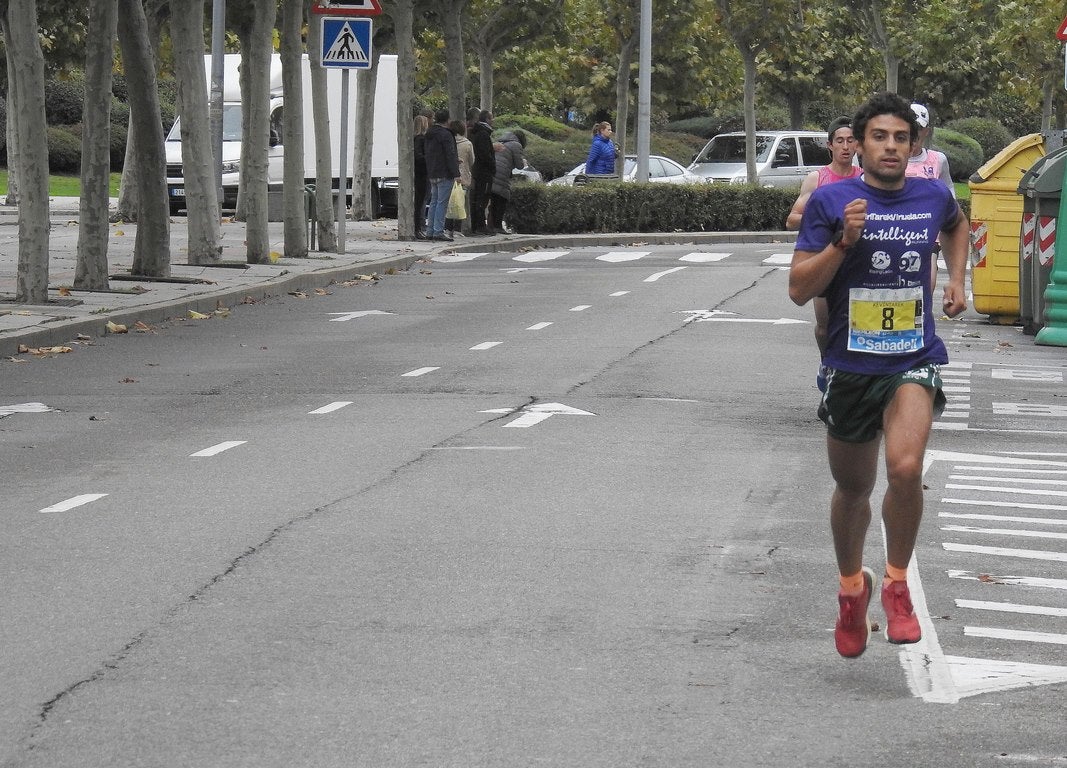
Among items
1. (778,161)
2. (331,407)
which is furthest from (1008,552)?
(778,161)

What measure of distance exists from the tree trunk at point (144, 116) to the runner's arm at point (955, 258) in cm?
1353

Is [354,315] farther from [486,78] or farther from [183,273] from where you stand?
[486,78]

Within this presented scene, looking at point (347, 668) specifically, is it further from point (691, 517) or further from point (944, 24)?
point (944, 24)

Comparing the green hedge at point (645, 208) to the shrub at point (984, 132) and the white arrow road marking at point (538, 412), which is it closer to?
the white arrow road marking at point (538, 412)

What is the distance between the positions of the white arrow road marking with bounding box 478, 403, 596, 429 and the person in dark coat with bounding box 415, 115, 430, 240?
1761 cm

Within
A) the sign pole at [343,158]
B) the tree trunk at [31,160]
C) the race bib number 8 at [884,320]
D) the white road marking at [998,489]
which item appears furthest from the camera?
the sign pole at [343,158]

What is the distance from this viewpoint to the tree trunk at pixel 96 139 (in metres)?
17.7

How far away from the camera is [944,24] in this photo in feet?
164

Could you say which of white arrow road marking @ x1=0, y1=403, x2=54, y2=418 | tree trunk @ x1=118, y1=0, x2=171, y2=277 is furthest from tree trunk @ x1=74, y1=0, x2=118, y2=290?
white arrow road marking @ x1=0, y1=403, x2=54, y2=418

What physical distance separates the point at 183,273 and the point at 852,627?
1578cm

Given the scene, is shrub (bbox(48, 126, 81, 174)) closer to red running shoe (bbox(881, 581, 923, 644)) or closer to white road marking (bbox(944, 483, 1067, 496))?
white road marking (bbox(944, 483, 1067, 496))

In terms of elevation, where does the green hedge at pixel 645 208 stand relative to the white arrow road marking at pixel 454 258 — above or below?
above

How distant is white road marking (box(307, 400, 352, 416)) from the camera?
11008 millimetres

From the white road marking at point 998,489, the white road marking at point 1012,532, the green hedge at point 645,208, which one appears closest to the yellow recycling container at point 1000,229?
the white road marking at point 998,489
